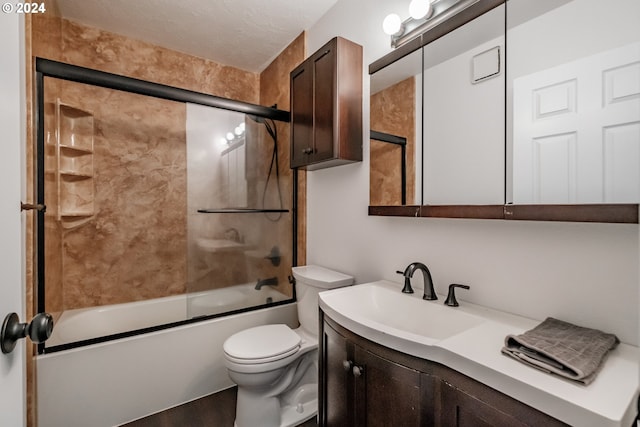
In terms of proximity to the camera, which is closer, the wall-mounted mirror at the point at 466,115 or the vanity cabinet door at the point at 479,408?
the vanity cabinet door at the point at 479,408

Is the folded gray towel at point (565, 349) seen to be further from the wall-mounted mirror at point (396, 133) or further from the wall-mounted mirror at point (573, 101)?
the wall-mounted mirror at point (396, 133)

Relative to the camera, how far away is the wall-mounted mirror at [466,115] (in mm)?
Answer: 1114


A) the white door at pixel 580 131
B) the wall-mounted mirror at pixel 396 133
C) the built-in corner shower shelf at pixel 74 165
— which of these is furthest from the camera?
the built-in corner shower shelf at pixel 74 165

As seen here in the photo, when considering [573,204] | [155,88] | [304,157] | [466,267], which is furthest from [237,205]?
[573,204]

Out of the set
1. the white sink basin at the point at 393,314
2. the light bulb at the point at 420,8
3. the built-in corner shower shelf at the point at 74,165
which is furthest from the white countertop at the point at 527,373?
the built-in corner shower shelf at the point at 74,165

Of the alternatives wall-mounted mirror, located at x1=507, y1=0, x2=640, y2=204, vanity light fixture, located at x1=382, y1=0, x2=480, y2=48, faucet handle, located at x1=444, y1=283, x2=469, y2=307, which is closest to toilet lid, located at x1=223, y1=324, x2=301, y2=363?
faucet handle, located at x1=444, y1=283, x2=469, y2=307

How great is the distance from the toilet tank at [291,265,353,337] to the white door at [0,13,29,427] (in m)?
1.30

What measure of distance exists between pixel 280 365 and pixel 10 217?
4.36 ft

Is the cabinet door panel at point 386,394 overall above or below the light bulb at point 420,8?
below

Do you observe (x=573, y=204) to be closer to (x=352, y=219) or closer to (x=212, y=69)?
(x=352, y=219)

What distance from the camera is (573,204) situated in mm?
886

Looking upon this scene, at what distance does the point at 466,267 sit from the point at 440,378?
0.56 metres

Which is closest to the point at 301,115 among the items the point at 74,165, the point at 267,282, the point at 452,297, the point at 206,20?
the point at 206,20

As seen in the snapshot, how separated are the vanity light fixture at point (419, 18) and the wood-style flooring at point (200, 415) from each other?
2.18 meters
